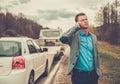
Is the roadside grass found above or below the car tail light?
→ below

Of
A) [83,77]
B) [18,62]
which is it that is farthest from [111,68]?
[83,77]

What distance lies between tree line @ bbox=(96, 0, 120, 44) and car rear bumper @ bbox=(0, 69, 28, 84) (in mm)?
81010

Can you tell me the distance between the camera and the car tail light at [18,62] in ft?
27.5

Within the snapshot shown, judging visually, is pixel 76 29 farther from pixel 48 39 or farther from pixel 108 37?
pixel 108 37

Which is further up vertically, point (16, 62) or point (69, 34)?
point (69, 34)

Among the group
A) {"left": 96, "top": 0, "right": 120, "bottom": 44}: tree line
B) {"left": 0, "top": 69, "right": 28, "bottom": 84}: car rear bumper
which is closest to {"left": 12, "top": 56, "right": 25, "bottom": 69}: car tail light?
{"left": 0, "top": 69, "right": 28, "bottom": 84}: car rear bumper

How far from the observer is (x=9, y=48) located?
8945 millimetres

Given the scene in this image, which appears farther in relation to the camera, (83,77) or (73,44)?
(73,44)

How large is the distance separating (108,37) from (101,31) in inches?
408

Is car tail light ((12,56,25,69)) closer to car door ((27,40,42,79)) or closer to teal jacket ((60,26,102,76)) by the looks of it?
car door ((27,40,42,79))

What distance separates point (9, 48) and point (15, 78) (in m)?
1.03

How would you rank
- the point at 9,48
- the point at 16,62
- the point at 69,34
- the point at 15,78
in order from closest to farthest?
the point at 69,34
the point at 15,78
the point at 16,62
the point at 9,48

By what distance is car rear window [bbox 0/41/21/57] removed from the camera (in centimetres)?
872

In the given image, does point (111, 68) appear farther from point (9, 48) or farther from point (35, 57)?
point (9, 48)
